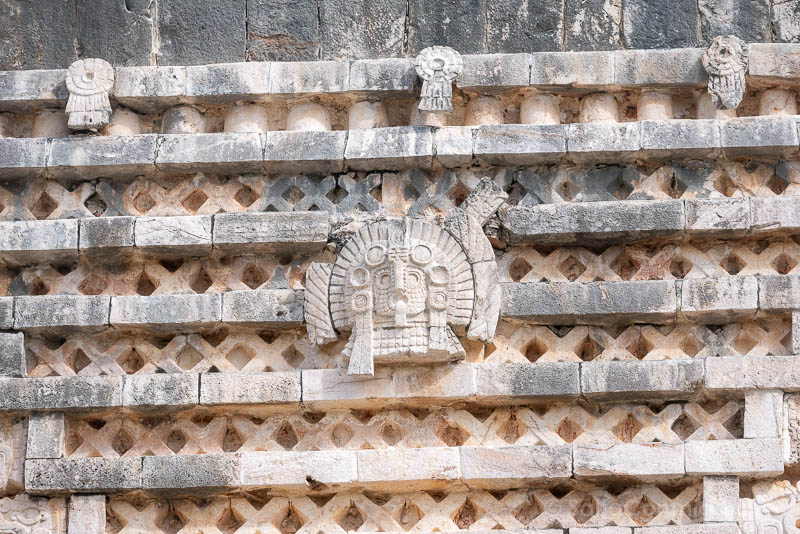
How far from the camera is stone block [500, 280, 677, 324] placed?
10.3 m

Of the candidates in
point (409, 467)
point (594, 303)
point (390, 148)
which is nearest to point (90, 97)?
point (390, 148)

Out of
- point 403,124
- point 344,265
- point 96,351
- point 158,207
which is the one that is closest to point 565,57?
point 403,124

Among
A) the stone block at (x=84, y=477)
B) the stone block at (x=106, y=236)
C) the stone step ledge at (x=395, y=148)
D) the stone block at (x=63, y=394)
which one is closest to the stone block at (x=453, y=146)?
the stone step ledge at (x=395, y=148)

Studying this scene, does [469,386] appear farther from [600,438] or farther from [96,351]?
[96,351]

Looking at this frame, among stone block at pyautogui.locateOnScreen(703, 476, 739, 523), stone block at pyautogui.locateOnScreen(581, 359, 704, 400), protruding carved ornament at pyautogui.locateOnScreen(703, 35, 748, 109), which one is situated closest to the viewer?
stone block at pyautogui.locateOnScreen(703, 476, 739, 523)

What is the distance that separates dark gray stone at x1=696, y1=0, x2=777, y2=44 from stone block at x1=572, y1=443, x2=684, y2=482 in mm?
2643

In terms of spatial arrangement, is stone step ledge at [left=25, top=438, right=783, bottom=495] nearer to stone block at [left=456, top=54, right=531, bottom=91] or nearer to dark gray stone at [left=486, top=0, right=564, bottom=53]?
stone block at [left=456, top=54, right=531, bottom=91]

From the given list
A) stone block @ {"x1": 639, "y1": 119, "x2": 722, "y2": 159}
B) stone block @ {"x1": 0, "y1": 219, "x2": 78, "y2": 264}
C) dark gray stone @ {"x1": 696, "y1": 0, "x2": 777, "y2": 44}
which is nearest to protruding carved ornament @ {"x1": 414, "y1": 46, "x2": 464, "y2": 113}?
stone block @ {"x1": 639, "y1": 119, "x2": 722, "y2": 159}

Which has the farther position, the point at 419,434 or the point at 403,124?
the point at 403,124

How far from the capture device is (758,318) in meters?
10.4

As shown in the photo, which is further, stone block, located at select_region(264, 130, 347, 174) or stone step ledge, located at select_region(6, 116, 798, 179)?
stone block, located at select_region(264, 130, 347, 174)

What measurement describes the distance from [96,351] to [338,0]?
2.66 m

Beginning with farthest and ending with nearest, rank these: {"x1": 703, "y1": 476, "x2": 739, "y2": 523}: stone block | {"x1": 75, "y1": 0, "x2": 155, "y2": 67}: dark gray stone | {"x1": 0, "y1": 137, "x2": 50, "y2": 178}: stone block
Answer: {"x1": 75, "y1": 0, "x2": 155, "y2": 67}: dark gray stone → {"x1": 0, "y1": 137, "x2": 50, "y2": 178}: stone block → {"x1": 703, "y1": 476, "x2": 739, "y2": 523}: stone block

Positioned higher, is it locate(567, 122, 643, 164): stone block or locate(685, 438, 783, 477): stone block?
locate(567, 122, 643, 164): stone block
